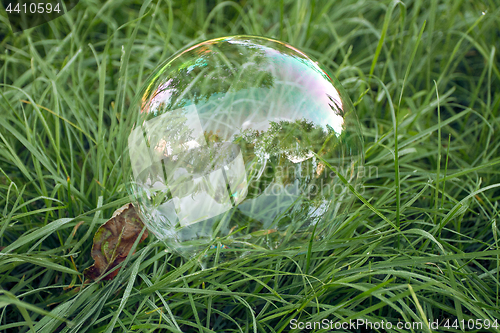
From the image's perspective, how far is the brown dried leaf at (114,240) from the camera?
55.4 inches

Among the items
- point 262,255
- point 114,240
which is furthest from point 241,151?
point 114,240

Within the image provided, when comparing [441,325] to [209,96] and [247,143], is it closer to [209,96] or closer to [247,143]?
[247,143]

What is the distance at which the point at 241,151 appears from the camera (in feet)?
3.91

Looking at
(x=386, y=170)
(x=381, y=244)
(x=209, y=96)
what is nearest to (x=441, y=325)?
(x=381, y=244)

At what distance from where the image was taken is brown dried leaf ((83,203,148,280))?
4.62ft

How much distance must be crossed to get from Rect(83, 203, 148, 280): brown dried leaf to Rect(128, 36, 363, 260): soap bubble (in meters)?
0.15

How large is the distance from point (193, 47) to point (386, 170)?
3.54 feet

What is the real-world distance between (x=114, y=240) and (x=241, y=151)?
2.12 ft

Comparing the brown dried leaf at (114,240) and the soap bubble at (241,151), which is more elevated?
the soap bubble at (241,151)

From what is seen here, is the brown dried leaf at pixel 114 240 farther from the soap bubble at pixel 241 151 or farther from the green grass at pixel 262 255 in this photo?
the soap bubble at pixel 241 151

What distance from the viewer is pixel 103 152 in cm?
160

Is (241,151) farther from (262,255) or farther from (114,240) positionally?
(114,240)

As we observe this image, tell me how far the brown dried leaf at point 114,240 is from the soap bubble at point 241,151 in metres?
0.15

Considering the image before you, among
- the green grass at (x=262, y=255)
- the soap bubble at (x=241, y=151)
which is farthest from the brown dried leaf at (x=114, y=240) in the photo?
the soap bubble at (x=241, y=151)
